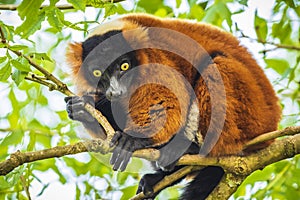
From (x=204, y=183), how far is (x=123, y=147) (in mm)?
933

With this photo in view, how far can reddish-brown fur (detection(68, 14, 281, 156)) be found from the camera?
15.7 ft

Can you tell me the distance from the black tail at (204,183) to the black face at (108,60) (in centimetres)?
108

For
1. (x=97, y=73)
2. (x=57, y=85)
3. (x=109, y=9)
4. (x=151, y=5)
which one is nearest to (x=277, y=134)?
(x=109, y=9)

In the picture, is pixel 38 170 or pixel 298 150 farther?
pixel 38 170

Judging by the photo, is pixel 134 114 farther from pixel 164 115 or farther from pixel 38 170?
pixel 38 170

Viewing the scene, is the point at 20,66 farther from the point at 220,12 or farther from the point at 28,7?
the point at 220,12

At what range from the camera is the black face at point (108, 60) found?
201 inches

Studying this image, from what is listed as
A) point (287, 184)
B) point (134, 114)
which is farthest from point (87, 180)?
point (287, 184)

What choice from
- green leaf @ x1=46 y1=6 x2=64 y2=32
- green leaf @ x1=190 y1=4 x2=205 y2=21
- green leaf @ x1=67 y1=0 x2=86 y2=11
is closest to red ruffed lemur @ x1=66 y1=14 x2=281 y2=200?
green leaf @ x1=190 y1=4 x2=205 y2=21

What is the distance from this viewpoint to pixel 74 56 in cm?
560

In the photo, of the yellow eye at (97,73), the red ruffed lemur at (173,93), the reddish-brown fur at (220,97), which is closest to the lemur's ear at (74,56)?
the red ruffed lemur at (173,93)

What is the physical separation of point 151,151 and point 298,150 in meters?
1.16

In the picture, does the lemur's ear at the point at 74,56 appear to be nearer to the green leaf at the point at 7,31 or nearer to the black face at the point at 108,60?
the black face at the point at 108,60

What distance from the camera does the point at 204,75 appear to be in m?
4.97
